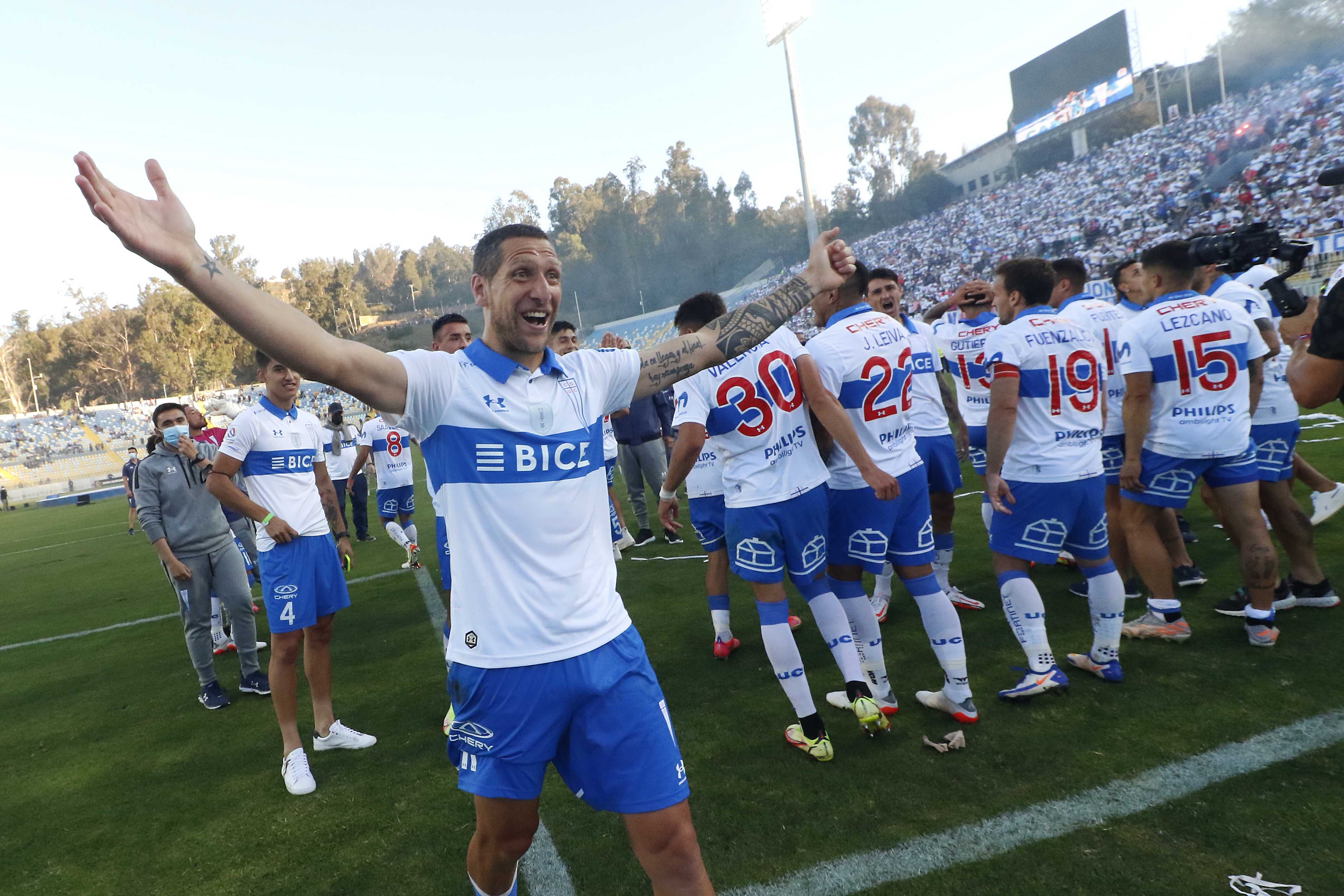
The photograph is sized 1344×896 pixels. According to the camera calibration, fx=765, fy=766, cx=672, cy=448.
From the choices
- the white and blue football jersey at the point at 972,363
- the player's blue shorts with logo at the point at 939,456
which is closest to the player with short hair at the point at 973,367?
the white and blue football jersey at the point at 972,363

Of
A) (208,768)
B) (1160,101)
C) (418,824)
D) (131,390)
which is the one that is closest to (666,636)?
(418,824)

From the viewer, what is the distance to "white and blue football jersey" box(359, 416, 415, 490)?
32.7 ft

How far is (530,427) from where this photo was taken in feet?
7.27

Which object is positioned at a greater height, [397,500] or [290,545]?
[290,545]

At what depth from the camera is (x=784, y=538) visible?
387 cm

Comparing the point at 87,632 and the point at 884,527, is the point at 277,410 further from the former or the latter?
the point at 87,632

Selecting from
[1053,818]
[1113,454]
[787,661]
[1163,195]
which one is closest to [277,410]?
[787,661]

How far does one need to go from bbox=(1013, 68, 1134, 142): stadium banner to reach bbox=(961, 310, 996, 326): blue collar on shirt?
49.6m

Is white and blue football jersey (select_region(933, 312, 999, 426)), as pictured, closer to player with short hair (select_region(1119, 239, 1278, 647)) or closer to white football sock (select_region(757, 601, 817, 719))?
player with short hair (select_region(1119, 239, 1278, 647))

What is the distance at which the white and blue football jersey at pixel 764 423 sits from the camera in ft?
12.6

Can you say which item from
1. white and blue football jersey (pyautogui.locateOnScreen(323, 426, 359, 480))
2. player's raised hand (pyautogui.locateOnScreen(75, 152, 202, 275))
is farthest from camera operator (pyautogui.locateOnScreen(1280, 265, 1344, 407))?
white and blue football jersey (pyautogui.locateOnScreen(323, 426, 359, 480))

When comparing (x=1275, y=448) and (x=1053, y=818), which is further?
(x=1275, y=448)

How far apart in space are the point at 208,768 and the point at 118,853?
2.95ft

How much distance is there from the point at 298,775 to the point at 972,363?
17.9 feet
